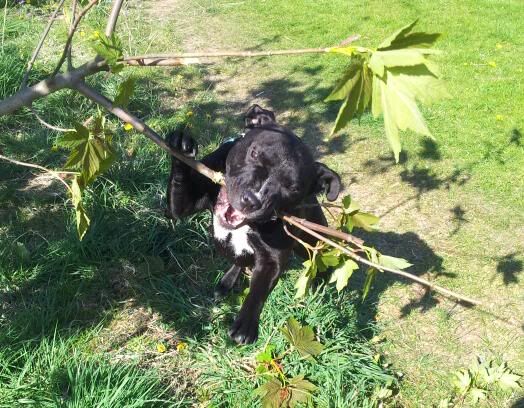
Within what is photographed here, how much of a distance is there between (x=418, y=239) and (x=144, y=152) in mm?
2012

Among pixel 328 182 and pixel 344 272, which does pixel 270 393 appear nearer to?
pixel 344 272

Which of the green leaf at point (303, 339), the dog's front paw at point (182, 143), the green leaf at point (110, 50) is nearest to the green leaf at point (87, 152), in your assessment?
the green leaf at point (110, 50)

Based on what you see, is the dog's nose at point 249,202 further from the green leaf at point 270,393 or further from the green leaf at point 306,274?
the green leaf at point 270,393

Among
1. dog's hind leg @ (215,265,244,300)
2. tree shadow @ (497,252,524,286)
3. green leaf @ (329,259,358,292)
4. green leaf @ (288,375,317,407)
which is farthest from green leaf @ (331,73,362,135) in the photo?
tree shadow @ (497,252,524,286)

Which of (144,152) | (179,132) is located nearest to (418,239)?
(144,152)

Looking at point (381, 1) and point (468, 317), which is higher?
point (381, 1)

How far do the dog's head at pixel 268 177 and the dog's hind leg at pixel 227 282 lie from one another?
0.58 m

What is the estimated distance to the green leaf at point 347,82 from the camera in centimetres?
132

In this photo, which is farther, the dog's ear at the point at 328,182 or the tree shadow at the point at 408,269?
the tree shadow at the point at 408,269

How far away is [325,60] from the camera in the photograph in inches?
274

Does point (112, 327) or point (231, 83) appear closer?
point (112, 327)

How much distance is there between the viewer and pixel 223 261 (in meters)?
3.78

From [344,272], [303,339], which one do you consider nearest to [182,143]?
[344,272]

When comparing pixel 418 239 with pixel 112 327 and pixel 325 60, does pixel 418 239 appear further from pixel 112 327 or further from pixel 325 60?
pixel 325 60
